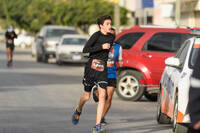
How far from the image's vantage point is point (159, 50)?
14.9m

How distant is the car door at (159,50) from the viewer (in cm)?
1480

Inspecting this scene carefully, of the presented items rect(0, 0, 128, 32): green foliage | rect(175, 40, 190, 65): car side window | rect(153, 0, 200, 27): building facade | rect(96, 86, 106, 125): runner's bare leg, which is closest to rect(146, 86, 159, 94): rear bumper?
rect(175, 40, 190, 65): car side window

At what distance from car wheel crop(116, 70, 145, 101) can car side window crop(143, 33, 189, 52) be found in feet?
2.27

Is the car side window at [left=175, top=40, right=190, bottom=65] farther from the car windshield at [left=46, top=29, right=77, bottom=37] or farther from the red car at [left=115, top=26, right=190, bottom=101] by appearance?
the car windshield at [left=46, top=29, right=77, bottom=37]

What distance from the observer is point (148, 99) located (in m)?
16.0

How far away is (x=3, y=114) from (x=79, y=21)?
42.3 meters

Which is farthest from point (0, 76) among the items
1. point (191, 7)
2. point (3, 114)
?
point (191, 7)

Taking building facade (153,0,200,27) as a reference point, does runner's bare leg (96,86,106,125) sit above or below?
below

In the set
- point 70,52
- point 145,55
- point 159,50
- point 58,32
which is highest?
point 159,50

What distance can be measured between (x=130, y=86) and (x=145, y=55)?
805mm

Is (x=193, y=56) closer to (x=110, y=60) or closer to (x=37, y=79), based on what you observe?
(x=110, y=60)

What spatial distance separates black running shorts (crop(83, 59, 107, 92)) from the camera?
9.60m

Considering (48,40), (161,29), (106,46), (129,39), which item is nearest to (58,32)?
(48,40)

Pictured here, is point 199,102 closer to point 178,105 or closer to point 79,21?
point 178,105
